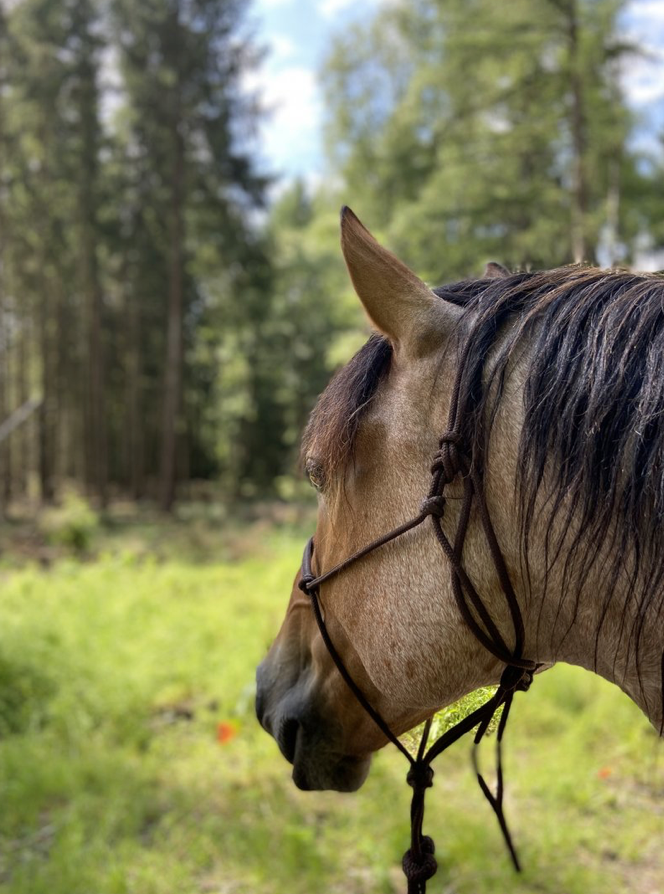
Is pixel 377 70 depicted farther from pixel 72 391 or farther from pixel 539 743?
pixel 539 743

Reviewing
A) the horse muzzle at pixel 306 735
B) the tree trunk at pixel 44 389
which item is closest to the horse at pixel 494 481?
the horse muzzle at pixel 306 735

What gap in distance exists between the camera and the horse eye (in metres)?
1.27

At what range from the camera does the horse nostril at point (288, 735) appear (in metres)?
1.38

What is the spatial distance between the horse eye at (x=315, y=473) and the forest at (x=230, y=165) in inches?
259

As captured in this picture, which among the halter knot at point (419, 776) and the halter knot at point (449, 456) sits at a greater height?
the halter knot at point (449, 456)

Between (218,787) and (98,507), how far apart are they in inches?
545

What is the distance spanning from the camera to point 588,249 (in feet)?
23.6

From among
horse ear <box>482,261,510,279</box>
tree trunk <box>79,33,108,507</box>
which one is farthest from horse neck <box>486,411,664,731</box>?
tree trunk <box>79,33,108,507</box>

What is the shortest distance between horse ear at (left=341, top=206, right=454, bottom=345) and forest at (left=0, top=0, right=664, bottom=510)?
6529 millimetres

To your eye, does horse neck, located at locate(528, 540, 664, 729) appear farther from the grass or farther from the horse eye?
the grass

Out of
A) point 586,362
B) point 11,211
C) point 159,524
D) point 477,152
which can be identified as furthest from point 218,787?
point 11,211

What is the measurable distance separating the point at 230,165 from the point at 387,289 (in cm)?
1552

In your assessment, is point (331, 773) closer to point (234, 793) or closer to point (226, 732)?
point (234, 793)

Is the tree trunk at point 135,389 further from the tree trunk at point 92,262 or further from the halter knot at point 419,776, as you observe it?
the halter knot at point 419,776
